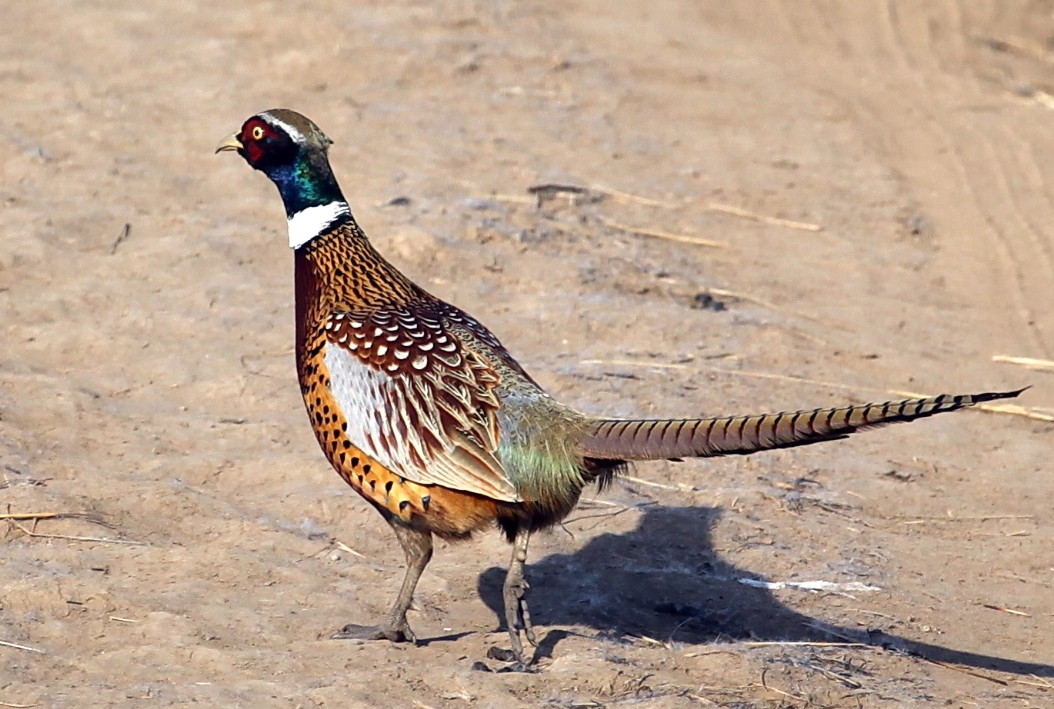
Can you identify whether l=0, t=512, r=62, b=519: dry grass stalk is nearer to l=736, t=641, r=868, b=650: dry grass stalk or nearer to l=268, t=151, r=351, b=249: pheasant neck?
l=268, t=151, r=351, b=249: pheasant neck

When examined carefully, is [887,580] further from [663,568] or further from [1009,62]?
[1009,62]

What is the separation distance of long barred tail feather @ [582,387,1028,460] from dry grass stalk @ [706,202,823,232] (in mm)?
4774

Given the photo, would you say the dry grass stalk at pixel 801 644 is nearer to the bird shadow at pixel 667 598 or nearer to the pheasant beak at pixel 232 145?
the bird shadow at pixel 667 598

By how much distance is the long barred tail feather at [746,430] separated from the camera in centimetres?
385

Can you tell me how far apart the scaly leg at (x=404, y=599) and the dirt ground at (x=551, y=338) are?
103mm

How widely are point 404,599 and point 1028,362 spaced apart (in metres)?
4.32

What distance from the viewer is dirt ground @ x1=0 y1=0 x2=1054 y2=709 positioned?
4.77 m

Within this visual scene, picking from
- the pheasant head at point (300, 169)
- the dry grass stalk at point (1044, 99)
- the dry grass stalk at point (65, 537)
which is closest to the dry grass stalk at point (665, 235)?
the pheasant head at point (300, 169)

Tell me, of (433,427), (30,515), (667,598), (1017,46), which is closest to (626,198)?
(667,598)

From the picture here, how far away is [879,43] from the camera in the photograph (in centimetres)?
1330

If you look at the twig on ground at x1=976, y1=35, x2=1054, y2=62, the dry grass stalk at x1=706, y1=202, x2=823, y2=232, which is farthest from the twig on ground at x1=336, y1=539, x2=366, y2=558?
the twig on ground at x1=976, y1=35, x2=1054, y2=62

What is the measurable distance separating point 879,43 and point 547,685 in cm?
1015

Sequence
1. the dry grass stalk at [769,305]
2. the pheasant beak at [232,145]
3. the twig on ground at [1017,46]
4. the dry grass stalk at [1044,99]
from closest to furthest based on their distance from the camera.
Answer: the pheasant beak at [232,145]
the dry grass stalk at [769,305]
the dry grass stalk at [1044,99]
the twig on ground at [1017,46]

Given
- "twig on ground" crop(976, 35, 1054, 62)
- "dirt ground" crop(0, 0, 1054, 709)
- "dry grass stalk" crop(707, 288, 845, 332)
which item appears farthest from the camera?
"twig on ground" crop(976, 35, 1054, 62)
